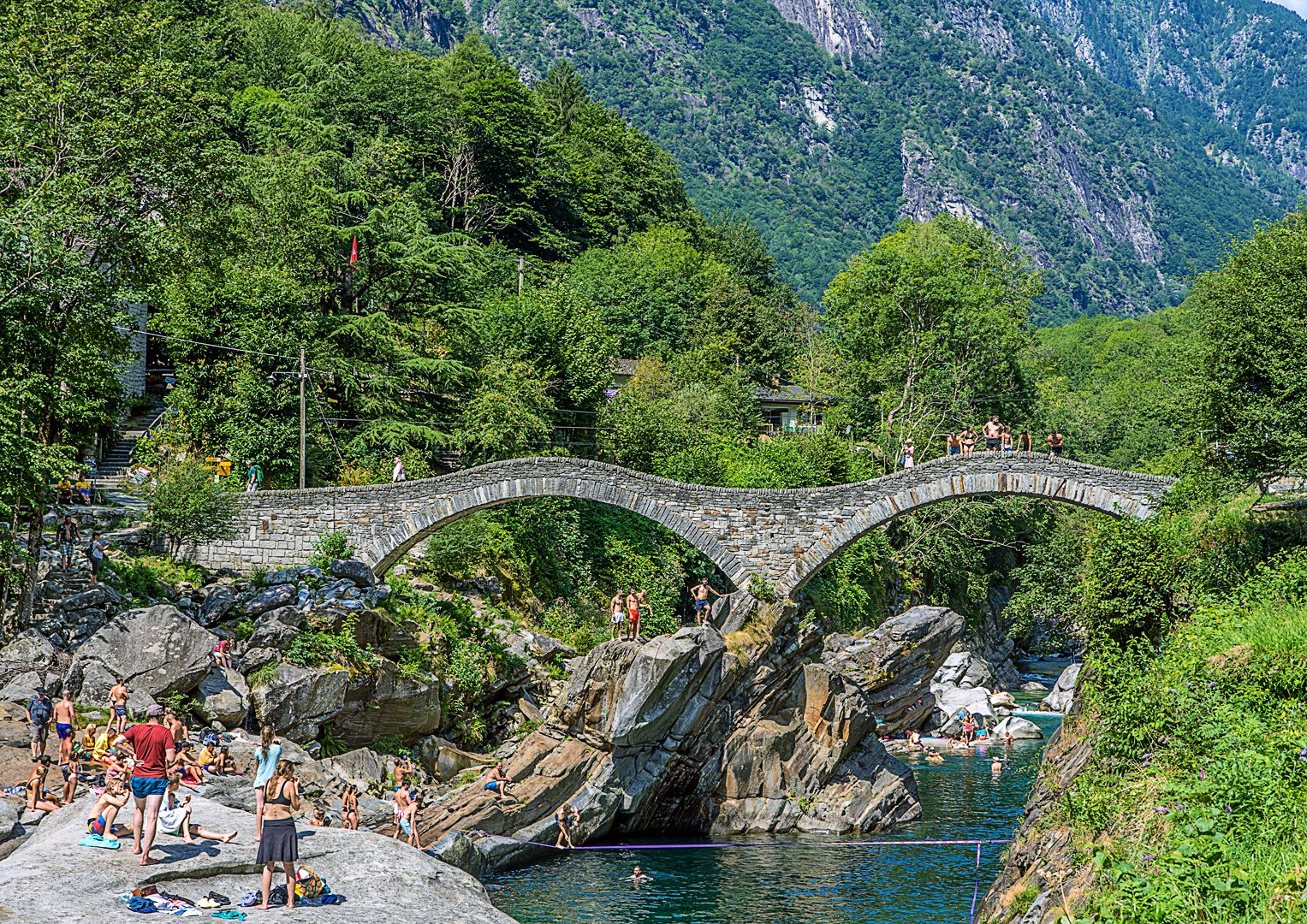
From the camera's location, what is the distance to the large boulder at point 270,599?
87.7 feet

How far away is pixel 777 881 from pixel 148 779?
14.0 meters

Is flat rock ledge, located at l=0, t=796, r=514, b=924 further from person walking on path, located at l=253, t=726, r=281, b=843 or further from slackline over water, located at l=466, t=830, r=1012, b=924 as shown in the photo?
slackline over water, located at l=466, t=830, r=1012, b=924

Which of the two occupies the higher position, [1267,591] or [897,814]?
[1267,591]

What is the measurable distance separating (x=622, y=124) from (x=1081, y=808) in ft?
219

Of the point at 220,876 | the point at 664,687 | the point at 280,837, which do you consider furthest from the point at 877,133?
the point at 280,837

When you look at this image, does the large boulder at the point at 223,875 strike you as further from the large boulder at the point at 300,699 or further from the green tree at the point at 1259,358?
the green tree at the point at 1259,358

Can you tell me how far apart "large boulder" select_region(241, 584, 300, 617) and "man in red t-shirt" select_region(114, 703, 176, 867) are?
47.6ft

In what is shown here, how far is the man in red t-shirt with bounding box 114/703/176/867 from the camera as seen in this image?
11742mm

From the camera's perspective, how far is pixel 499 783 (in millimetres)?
24766

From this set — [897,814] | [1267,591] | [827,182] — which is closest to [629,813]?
[897,814]

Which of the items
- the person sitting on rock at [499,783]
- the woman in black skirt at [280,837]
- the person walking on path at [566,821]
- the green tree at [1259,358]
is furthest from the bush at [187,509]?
the green tree at [1259,358]

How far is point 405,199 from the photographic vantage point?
43.8 metres

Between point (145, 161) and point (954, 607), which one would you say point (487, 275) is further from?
point (145, 161)

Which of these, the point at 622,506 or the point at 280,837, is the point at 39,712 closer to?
the point at 280,837
